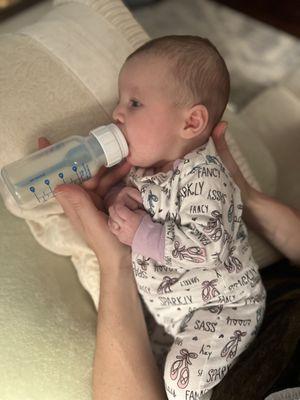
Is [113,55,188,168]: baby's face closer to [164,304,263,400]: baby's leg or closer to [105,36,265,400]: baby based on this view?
[105,36,265,400]: baby

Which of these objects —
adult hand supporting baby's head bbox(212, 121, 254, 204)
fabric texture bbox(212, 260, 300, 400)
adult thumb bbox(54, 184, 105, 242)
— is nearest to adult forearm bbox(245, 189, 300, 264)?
adult hand supporting baby's head bbox(212, 121, 254, 204)

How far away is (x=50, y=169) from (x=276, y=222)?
48cm

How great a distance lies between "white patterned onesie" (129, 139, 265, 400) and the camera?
839mm

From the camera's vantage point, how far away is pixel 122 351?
89 cm

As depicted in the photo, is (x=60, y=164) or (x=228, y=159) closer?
(x=60, y=164)

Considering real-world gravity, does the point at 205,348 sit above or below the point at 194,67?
below

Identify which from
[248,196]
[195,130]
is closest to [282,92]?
[248,196]

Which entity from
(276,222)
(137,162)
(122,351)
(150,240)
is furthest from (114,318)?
(276,222)

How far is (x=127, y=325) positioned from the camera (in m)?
0.91

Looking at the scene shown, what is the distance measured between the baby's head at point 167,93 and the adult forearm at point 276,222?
0.23 meters

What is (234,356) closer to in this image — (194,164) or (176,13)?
(194,164)

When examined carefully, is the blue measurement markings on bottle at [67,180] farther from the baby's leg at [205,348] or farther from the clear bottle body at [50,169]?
the baby's leg at [205,348]

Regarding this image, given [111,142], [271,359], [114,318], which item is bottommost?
[271,359]

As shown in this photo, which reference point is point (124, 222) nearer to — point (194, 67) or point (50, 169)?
point (50, 169)
